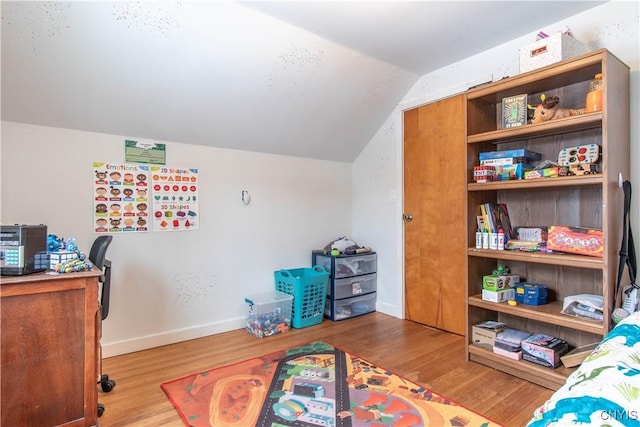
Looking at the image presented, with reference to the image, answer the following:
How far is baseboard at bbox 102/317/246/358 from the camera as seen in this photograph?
7.51 ft

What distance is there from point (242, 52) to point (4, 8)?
114 cm

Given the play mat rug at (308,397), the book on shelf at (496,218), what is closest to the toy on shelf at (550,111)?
the book on shelf at (496,218)

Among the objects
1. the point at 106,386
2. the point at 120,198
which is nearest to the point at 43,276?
the point at 106,386

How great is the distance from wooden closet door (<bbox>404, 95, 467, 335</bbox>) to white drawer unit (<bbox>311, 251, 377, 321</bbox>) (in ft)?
1.24

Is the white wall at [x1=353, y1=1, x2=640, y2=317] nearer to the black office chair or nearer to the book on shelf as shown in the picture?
the book on shelf

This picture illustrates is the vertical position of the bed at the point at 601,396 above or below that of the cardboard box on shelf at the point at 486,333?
above

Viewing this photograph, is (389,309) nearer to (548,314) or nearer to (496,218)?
(496,218)

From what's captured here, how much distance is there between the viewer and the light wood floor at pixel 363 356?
1.68 m

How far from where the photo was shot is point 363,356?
2.29 m

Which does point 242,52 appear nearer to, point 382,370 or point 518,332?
point 382,370

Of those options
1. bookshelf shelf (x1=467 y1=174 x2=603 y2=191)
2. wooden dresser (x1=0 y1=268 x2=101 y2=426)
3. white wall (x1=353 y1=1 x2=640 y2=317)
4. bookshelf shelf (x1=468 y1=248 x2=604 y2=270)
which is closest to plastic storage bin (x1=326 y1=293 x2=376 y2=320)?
white wall (x1=353 y1=1 x2=640 y2=317)

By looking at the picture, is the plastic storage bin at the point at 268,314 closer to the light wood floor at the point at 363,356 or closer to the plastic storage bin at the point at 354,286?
the light wood floor at the point at 363,356

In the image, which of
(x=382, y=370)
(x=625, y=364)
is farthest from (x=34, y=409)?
(x=625, y=364)

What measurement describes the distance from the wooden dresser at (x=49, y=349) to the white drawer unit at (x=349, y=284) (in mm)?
1959
